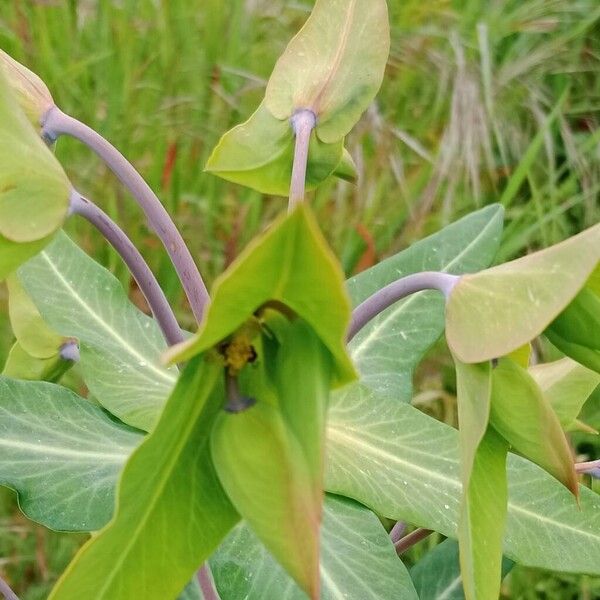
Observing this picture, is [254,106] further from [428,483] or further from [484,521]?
[484,521]

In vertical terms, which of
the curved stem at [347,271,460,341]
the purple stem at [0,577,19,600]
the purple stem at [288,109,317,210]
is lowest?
the purple stem at [0,577,19,600]

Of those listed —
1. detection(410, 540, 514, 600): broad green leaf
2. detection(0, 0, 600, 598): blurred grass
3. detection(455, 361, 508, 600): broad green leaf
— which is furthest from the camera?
detection(0, 0, 600, 598): blurred grass

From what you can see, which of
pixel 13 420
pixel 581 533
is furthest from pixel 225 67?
pixel 581 533

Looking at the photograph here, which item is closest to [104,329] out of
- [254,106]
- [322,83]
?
[322,83]

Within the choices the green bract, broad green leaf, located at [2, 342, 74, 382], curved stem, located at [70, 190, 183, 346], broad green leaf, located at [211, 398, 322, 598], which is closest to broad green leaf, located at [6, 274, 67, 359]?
broad green leaf, located at [2, 342, 74, 382]

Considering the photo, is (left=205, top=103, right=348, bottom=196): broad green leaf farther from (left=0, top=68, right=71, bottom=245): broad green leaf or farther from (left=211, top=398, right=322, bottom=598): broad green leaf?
(left=211, top=398, right=322, bottom=598): broad green leaf

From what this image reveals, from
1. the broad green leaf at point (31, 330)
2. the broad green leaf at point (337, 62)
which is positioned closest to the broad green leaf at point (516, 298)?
the broad green leaf at point (337, 62)
